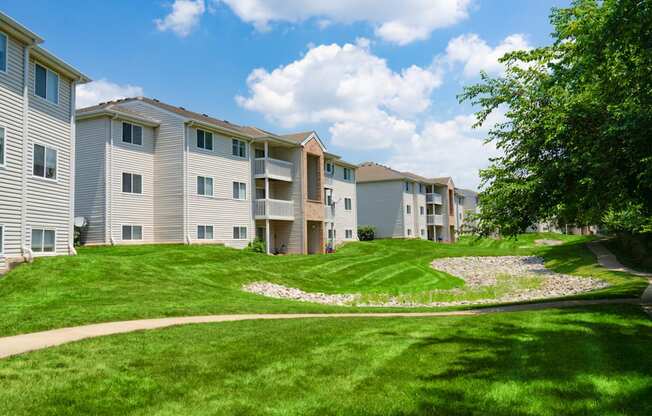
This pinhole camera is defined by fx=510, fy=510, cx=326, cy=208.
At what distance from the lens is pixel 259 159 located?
37.0m

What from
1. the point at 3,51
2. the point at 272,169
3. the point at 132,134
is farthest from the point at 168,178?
the point at 3,51

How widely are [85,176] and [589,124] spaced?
83.5 feet

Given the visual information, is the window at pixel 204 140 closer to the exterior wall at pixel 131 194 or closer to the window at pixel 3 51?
the exterior wall at pixel 131 194

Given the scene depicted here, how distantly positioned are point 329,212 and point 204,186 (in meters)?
14.6

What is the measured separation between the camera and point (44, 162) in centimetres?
2064

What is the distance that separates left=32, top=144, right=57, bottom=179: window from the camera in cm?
2020

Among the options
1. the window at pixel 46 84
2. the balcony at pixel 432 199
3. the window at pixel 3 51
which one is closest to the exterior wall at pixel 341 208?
the balcony at pixel 432 199

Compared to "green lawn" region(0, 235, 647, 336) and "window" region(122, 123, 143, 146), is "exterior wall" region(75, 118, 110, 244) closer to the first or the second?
"window" region(122, 123, 143, 146)

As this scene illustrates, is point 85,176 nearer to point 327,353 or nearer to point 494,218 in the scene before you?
point 494,218

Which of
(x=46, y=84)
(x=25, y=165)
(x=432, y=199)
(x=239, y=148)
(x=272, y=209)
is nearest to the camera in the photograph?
(x=25, y=165)

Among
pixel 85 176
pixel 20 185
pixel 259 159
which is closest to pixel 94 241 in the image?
pixel 85 176

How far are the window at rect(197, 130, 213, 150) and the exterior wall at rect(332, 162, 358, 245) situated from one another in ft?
52.1

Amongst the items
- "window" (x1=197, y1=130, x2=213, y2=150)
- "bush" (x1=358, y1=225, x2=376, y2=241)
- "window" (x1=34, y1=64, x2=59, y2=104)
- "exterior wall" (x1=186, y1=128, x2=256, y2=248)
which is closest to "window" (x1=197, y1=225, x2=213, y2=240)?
"exterior wall" (x1=186, y1=128, x2=256, y2=248)

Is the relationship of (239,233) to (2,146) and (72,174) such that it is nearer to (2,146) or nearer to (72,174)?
(72,174)
